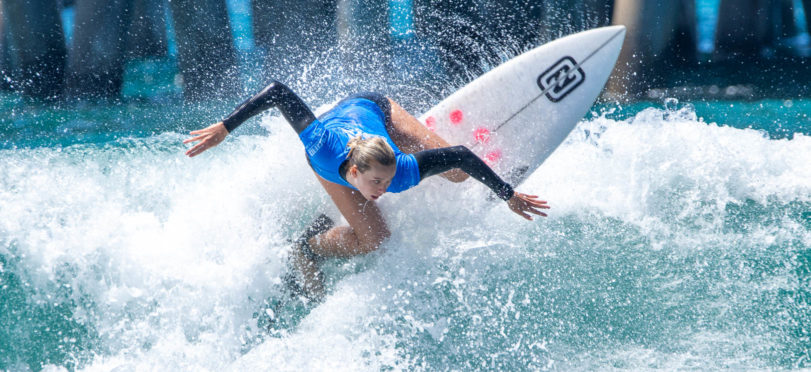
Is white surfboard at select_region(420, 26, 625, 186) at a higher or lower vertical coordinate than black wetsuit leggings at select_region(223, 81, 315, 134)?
lower

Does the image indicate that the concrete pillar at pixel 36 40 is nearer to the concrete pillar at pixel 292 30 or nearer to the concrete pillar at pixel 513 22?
the concrete pillar at pixel 292 30

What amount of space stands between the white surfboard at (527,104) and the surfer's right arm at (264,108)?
121 cm

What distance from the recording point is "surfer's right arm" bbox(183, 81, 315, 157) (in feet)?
9.53

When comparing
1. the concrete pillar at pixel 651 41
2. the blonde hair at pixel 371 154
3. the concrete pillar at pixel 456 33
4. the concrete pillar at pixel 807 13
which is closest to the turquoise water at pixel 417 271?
the blonde hair at pixel 371 154

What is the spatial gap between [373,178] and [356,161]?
0.10 metres

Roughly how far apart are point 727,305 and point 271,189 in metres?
2.61

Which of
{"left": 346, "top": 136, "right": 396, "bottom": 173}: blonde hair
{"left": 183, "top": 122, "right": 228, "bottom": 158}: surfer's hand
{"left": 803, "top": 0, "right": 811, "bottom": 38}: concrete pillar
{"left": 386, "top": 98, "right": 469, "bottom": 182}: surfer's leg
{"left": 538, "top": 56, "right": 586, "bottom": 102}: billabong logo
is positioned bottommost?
{"left": 803, "top": 0, "right": 811, "bottom": 38}: concrete pillar

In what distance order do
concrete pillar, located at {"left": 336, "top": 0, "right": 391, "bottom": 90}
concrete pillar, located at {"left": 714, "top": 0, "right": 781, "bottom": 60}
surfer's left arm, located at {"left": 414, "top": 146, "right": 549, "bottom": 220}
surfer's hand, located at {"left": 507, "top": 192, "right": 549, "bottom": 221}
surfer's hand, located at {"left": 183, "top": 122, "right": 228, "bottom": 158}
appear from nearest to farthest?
surfer's left arm, located at {"left": 414, "top": 146, "right": 549, "bottom": 220} → surfer's hand, located at {"left": 183, "top": 122, "right": 228, "bottom": 158} → surfer's hand, located at {"left": 507, "top": 192, "right": 549, "bottom": 221} → concrete pillar, located at {"left": 714, "top": 0, "right": 781, "bottom": 60} → concrete pillar, located at {"left": 336, "top": 0, "right": 391, "bottom": 90}

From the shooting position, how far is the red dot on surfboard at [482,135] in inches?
152

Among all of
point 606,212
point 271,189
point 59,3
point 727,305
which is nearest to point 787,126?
point 606,212

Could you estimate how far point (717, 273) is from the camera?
3.37 m

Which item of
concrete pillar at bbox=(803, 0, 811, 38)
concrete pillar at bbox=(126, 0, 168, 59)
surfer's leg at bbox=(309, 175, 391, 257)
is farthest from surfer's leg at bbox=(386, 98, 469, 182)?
concrete pillar at bbox=(803, 0, 811, 38)

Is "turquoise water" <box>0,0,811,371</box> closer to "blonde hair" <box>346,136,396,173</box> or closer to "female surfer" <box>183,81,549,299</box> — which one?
"female surfer" <box>183,81,549,299</box>

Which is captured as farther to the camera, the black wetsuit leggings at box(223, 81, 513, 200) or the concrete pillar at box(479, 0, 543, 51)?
the concrete pillar at box(479, 0, 543, 51)
